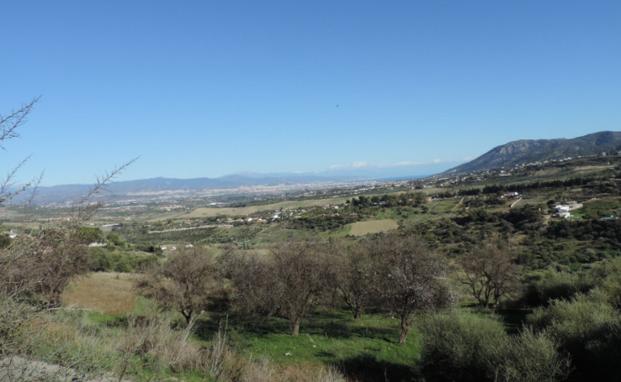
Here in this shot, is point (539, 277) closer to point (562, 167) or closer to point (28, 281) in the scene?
point (28, 281)

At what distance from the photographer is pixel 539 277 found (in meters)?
34.4

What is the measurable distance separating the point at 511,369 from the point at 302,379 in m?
6.39

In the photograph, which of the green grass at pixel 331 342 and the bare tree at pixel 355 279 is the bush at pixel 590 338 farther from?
the bare tree at pixel 355 279

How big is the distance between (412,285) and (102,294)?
22.1 meters

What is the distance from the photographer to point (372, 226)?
82.6 meters

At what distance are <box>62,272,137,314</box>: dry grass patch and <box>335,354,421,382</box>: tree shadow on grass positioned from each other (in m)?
15.2

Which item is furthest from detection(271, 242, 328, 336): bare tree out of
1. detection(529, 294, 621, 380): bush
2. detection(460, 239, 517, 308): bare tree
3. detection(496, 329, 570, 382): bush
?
detection(460, 239, 517, 308): bare tree

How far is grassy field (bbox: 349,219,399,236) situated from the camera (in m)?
76.9

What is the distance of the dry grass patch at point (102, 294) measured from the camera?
94.4 feet

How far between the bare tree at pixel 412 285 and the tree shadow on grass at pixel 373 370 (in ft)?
13.8

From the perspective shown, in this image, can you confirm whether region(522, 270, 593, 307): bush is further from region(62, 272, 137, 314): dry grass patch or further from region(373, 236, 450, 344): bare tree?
region(62, 272, 137, 314): dry grass patch

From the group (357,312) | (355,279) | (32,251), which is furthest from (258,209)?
(32,251)

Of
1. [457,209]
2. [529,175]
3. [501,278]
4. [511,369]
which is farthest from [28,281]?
[529,175]

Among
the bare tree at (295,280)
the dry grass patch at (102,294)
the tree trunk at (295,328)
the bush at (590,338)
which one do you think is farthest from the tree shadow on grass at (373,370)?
the dry grass patch at (102,294)
